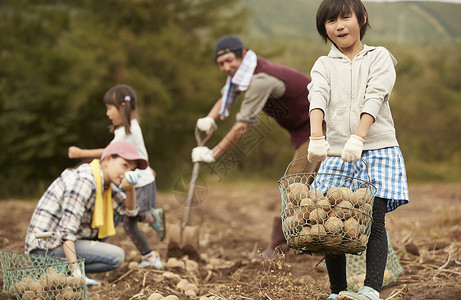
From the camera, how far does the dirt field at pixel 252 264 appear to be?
2932mm

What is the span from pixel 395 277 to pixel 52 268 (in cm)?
202

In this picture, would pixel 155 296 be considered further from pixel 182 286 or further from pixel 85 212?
pixel 85 212

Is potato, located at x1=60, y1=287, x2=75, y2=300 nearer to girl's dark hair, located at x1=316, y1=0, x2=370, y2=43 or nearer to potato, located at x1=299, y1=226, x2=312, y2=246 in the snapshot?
potato, located at x1=299, y1=226, x2=312, y2=246

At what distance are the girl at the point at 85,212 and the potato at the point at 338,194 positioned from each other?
4.58 ft

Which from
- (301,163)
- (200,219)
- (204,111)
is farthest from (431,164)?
(301,163)

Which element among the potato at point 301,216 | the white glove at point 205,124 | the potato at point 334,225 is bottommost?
the potato at point 334,225

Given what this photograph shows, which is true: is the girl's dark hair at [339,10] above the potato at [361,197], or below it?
above

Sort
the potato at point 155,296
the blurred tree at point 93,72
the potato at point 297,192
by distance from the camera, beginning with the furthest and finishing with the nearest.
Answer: the blurred tree at point 93,72
the potato at point 155,296
the potato at point 297,192

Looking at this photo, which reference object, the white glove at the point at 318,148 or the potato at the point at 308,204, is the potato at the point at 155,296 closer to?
the potato at the point at 308,204

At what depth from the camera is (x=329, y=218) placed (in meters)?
2.24

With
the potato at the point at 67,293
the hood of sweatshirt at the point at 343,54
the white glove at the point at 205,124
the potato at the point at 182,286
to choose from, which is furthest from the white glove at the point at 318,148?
the white glove at the point at 205,124

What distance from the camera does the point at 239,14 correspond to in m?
15.2

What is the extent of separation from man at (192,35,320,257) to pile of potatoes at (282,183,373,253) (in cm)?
156

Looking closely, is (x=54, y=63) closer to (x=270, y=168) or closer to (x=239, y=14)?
(x=239, y=14)
